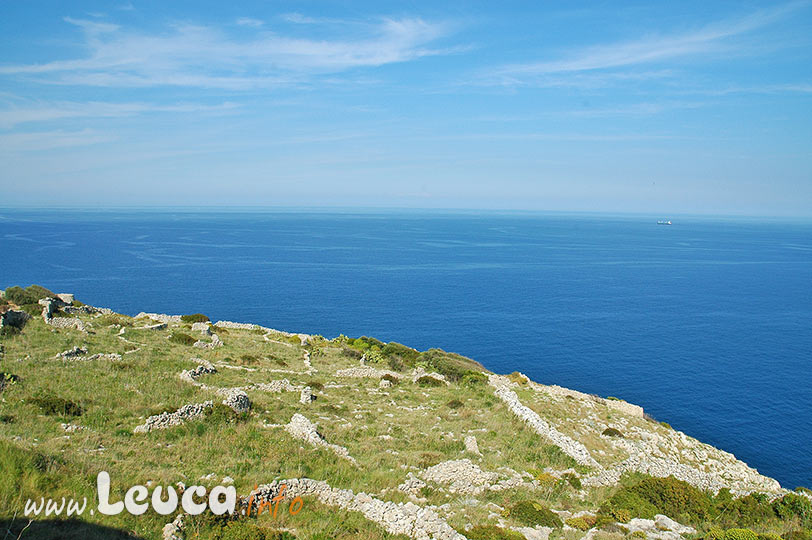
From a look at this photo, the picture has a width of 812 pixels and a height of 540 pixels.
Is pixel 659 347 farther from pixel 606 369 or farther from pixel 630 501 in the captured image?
pixel 630 501

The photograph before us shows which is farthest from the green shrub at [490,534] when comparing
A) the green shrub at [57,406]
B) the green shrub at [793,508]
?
the green shrub at [57,406]

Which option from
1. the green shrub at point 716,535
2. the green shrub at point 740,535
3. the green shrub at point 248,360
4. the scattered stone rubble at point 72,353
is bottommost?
the green shrub at point 248,360

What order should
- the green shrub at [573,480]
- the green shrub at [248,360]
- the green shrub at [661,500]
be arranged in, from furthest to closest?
the green shrub at [248,360] → the green shrub at [573,480] → the green shrub at [661,500]

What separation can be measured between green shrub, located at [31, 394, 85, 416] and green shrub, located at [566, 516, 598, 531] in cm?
1967

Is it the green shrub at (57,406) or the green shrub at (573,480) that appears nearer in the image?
the green shrub at (57,406)

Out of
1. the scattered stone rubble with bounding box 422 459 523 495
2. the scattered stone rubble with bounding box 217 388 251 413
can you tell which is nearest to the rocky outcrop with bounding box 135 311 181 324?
the scattered stone rubble with bounding box 217 388 251 413

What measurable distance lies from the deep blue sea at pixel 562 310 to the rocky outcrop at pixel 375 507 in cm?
4553

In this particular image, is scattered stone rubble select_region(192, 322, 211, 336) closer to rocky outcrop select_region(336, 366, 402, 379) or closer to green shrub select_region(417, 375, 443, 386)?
rocky outcrop select_region(336, 366, 402, 379)

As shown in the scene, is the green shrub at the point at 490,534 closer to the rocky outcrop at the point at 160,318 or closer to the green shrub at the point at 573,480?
the green shrub at the point at 573,480

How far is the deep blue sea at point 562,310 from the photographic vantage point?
58000 millimetres

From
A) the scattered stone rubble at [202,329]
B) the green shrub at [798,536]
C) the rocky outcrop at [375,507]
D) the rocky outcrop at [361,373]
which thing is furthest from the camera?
the scattered stone rubble at [202,329]

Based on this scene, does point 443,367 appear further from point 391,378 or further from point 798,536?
point 798,536

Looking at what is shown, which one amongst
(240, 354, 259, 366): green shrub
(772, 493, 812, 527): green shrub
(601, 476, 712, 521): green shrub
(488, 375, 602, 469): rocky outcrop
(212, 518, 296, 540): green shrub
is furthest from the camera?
(240, 354, 259, 366): green shrub

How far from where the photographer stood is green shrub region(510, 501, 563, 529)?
15.5 meters
